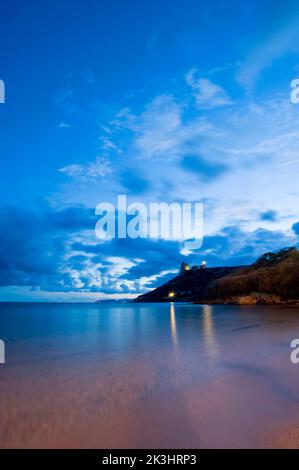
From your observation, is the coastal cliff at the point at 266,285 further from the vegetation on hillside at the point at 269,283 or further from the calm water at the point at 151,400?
the calm water at the point at 151,400

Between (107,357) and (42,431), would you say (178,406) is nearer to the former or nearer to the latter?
(42,431)

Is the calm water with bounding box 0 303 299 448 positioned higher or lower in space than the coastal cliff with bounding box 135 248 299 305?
lower

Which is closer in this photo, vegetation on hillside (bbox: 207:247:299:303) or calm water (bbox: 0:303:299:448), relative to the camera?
calm water (bbox: 0:303:299:448)

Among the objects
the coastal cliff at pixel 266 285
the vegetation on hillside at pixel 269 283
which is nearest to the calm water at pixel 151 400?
the vegetation on hillside at pixel 269 283

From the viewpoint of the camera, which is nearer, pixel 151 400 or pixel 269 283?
pixel 151 400

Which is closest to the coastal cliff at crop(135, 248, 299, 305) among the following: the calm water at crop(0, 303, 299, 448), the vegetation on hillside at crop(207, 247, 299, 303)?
the vegetation on hillside at crop(207, 247, 299, 303)

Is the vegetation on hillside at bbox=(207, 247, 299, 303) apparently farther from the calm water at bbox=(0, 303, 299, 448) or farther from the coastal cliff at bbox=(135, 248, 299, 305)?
the calm water at bbox=(0, 303, 299, 448)

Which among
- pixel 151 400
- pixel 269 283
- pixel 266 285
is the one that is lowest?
pixel 151 400

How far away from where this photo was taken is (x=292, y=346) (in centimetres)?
1253

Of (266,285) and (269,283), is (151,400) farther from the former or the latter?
(266,285)

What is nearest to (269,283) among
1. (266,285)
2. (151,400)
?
(266,285)

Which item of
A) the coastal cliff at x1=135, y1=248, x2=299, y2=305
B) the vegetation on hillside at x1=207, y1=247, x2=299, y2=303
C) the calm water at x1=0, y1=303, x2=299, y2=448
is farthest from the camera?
the coastal cliff at x1=135, y1=248, x2=299, y2=305

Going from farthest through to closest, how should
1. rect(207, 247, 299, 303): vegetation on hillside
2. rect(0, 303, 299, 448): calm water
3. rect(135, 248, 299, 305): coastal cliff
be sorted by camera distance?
rect(135, 248, 299, 305): coastal cliff < rect(207, 247, 299, 303): vegetation on hillside < rect(0, 303, 299, 448): calm water
